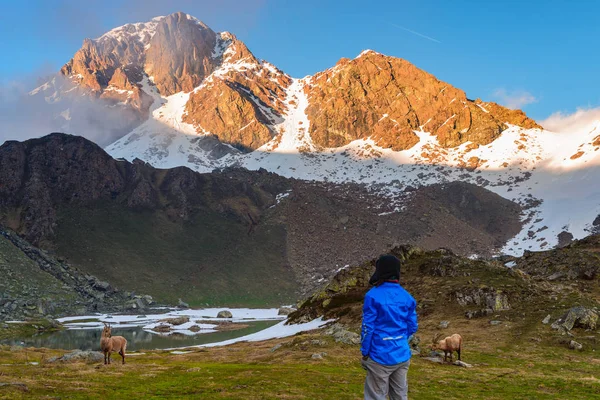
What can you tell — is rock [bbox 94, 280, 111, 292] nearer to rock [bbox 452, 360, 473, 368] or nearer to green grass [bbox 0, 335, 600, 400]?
green grass [bbox 0, 335, 600, 400]

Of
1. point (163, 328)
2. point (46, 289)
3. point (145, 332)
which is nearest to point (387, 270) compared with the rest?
point (145, 332)

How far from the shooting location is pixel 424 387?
2536 cm

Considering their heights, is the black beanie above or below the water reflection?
above

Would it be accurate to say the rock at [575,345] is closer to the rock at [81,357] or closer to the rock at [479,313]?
the rock at [479,313]

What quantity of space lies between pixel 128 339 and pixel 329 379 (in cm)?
9192

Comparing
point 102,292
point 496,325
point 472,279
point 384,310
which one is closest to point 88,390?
point 384,310

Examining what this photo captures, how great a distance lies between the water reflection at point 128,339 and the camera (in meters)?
93.4

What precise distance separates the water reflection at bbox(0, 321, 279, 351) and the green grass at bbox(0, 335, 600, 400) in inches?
2333

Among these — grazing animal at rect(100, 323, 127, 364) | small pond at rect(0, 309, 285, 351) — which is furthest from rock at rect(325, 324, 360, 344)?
small pond at rect(0, 309, 285, 351)

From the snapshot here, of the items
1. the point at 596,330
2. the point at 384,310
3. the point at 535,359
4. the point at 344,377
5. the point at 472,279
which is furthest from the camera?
the point at 472,279

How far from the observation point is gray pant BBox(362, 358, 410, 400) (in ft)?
43.1

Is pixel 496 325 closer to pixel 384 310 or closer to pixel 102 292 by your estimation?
pixel 384 310

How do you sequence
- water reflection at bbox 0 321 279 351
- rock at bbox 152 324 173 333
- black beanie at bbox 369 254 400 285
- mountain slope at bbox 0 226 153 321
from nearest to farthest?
1. black beanie at bbox 369 254 400 285
2. water reflection at bbox 0 321 279 351
3. rock at bbox 152 324 173 333
4. mountain slope at bbox 0 226 153 321

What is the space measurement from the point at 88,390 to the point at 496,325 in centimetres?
4159
